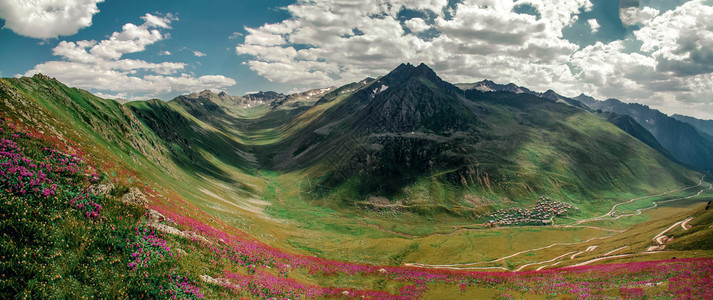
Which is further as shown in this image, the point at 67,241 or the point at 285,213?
the point at 285,213

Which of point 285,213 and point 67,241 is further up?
point 67,241

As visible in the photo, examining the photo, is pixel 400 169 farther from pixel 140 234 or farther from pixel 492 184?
pixel 140 234

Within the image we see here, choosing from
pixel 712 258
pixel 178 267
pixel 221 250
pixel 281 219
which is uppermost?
pixel 178 267

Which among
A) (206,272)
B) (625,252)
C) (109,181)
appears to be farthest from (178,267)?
(625,252)

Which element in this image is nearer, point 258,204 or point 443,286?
point 443,286

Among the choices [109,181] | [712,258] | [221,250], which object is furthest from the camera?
[712,258]

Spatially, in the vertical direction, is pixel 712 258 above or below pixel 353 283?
above

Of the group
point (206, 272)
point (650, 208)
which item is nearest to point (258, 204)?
point (206, 272)

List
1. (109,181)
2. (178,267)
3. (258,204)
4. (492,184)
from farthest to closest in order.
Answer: (492,184), (258,204), (109,181), (178,267)

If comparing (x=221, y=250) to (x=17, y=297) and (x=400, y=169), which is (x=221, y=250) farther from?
(x=400, y=169)

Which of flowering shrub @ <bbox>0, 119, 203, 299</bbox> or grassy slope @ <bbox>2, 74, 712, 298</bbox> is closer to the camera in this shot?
flowering shrub @ <bbox>0, 119, 203, 299</bbox>

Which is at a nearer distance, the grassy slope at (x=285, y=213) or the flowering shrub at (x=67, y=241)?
the flowering shrub at (x=67, y=241)
